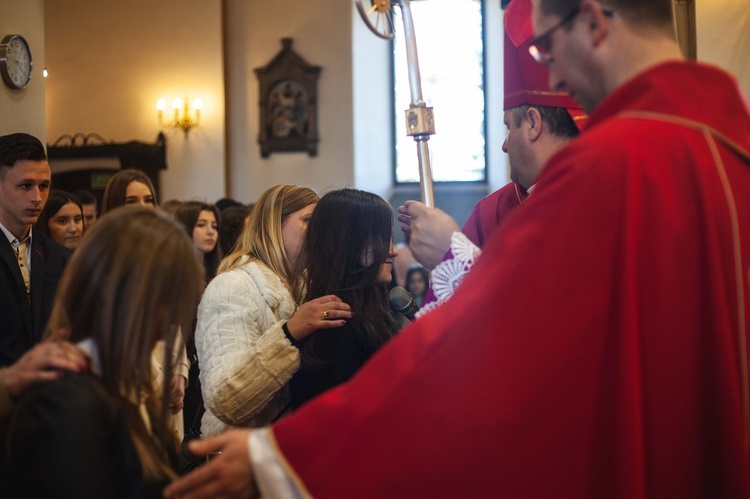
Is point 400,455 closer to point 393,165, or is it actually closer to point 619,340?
point 619,340

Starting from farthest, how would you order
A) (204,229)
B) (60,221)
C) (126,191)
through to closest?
(204,229) < (60,221) < (126,191)

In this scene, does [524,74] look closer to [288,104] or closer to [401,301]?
[401,301]

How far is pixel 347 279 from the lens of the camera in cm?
241

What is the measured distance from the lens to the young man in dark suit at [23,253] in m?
3.53

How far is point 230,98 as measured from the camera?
10484 millimetres

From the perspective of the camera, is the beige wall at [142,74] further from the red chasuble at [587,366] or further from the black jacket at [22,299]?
the red chasuble at [587,366]

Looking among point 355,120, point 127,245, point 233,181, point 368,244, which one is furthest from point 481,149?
point 127,245

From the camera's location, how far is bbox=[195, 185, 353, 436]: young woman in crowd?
233 centimetres

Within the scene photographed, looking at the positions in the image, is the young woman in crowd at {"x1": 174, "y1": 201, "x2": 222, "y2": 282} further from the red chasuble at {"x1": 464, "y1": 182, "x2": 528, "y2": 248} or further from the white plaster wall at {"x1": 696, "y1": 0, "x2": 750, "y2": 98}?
the white plaster wall at {"x1": 696, "y1": 0, "x2": 750, "y2": 98}

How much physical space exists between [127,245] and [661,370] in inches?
37.9

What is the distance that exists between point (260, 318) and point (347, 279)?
1.23 feet

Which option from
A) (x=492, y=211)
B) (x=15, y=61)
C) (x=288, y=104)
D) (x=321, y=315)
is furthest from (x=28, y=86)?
(x=288, y=104)

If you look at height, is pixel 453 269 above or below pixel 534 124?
below

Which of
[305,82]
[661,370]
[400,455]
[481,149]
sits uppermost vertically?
[305,82]
